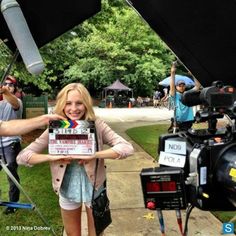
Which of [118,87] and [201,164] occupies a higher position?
[201,164]

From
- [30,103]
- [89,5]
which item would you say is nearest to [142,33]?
[30,103]

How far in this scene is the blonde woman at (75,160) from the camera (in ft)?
8.64

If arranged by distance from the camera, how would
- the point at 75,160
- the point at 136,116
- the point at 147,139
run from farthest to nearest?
the point at 136,116, the point at 147,139, the point at 75,160

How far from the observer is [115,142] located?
2.74 metres

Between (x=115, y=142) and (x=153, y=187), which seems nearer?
(x=153, y=187)

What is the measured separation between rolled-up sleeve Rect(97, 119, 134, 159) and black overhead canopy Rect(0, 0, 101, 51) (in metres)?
0.81

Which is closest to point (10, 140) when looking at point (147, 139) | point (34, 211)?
point (34, 211)

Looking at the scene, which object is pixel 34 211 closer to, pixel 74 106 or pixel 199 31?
pixel 74 106

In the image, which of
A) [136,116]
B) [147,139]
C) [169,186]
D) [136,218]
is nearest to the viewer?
[169,186]

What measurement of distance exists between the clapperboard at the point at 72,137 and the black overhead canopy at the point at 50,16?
793 millimetres

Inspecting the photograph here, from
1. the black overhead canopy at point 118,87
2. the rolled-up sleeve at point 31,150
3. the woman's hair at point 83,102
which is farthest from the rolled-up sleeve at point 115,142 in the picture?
the black overhead canopy at point 118,87

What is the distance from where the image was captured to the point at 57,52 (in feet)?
37.7

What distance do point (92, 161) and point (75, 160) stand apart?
118mm

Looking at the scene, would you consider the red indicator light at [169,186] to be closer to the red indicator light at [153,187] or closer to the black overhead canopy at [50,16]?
the red indicator light at [153,187]
